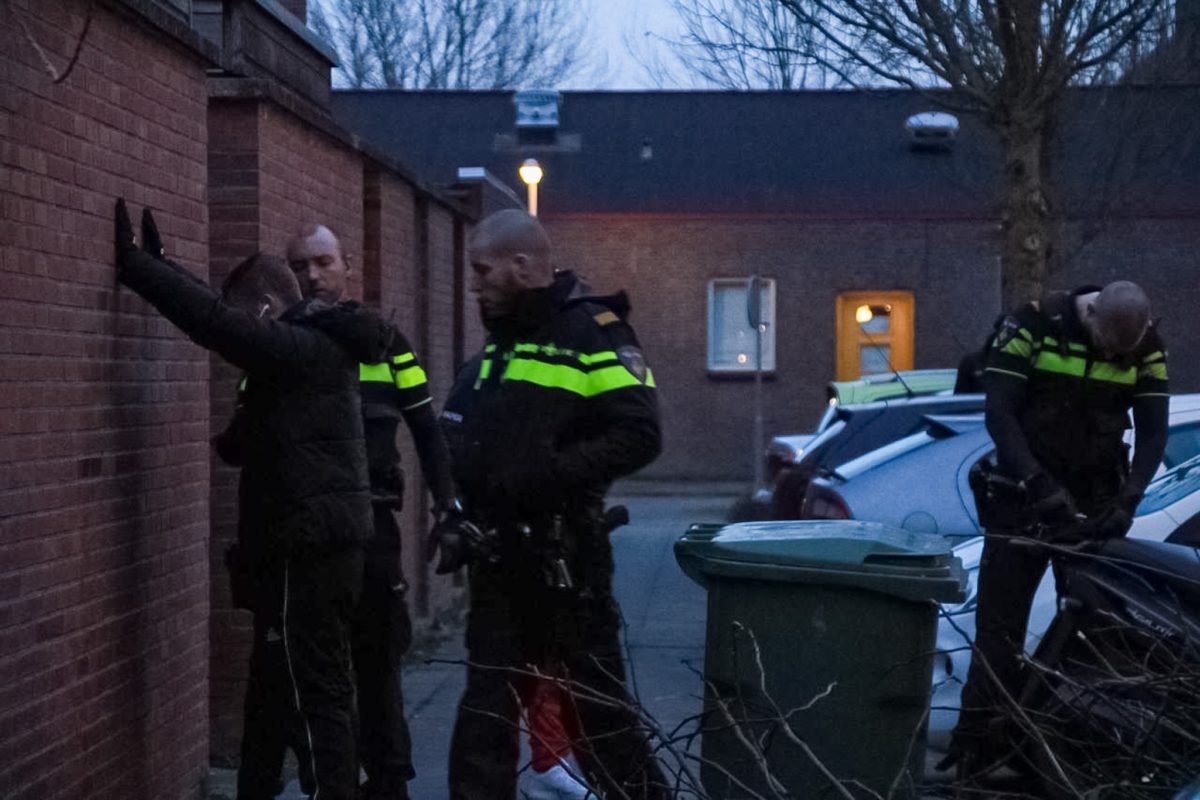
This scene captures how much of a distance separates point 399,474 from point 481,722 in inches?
69.3

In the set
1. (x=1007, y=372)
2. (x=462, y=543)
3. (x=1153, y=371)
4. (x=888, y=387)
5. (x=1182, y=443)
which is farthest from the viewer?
(x=888, y=387)

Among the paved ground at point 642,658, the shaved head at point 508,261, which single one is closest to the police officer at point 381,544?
the paved ground at point 642,658

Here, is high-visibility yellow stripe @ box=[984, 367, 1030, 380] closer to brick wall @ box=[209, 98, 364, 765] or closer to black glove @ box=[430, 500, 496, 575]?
black glove @ box=[430, 500, 496, 575]

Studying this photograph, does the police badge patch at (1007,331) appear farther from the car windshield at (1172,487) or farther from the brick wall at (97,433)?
the brick wall at (97,433)

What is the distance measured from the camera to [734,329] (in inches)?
1161

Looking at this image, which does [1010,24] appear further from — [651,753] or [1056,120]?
[651,753]

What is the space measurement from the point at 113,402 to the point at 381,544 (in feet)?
4.26

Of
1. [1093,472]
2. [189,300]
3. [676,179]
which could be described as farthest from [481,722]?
[676,179]

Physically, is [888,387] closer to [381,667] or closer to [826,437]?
[826,437]

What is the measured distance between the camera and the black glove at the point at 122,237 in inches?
206

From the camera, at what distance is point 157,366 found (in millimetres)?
5766

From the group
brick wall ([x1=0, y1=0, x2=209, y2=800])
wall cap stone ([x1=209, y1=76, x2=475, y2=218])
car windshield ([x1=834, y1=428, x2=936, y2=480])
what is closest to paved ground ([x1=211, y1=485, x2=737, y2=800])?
brick wall ([x1=0, y1=0, x2=209, y2=800])

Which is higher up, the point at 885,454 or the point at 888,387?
the point at 888,387

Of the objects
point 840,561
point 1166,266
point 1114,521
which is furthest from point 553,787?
point 1166,266
